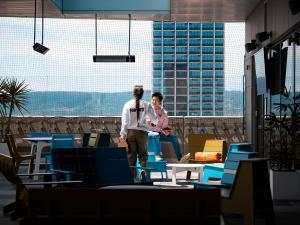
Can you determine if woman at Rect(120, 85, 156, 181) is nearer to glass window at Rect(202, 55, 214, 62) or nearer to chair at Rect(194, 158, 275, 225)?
chair at Rect(194, 158, 275, 225)

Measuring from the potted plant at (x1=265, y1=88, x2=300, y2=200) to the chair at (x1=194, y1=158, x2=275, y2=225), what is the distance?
2.78 metres

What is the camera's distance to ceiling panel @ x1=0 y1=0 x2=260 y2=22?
48.3 feet

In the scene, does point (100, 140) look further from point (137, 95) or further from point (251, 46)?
point (251, 46)

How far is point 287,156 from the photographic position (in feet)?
31.4

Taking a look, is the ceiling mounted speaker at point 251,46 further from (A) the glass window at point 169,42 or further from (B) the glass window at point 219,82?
(A) the glass window at point 169,42

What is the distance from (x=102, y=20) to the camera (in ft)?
58.3

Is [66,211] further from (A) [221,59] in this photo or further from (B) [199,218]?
(A) [221,59]

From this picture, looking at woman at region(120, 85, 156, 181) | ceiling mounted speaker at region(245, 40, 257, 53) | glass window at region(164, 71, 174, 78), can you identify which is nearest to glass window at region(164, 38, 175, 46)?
glass window at region(164, 71, 174, 78)

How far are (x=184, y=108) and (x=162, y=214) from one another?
15.1 meters

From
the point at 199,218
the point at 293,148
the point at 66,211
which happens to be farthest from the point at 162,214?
the point at 293,148

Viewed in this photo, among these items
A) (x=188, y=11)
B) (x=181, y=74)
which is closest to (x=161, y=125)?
(x=188, y=11)

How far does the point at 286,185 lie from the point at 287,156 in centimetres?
43

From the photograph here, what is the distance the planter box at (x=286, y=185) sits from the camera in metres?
9.31

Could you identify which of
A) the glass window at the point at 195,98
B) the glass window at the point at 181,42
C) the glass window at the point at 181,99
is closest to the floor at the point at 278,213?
the glass window at the point at 181,99
